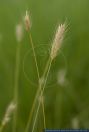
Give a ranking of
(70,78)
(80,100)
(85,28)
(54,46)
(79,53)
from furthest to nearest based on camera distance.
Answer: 1. (85,28)
2. (79,53)
3. (70,78)
4. (80,100)
5. (54,46)

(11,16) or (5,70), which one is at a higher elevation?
(11,16)

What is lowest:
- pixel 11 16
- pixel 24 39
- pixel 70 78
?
pixel 70 78

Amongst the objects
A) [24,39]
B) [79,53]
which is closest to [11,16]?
[24,39]

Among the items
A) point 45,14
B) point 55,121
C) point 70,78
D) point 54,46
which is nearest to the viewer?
point 54,46

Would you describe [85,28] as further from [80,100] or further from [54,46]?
Answer: [54,46]

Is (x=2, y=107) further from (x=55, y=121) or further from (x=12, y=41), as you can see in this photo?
(x=12, y=41)

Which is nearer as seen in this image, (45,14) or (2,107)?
(2,107)
